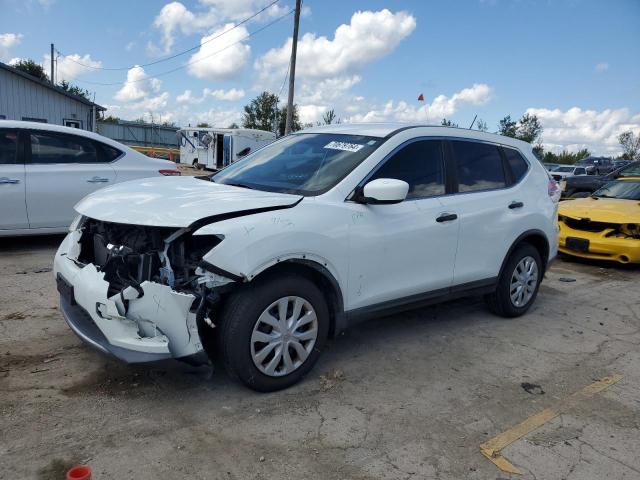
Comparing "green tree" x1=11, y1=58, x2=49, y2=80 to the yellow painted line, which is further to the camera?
"green tree" x1=11, y1=58, x2=49, y2=80

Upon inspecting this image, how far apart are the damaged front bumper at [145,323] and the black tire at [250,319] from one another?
0.54 ft

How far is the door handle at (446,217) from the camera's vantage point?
409 cm

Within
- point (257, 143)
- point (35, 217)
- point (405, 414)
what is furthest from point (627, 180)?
point (257, 143)

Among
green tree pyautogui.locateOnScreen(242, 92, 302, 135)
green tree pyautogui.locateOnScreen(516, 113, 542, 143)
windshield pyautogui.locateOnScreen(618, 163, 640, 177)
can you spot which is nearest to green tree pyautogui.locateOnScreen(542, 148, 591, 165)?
green tree pyautogui.locateOnScreen(516, 113, 542, 143)

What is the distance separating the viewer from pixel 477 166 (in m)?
4.65

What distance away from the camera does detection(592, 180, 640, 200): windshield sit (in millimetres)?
8828

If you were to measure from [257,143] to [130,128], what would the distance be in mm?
15909

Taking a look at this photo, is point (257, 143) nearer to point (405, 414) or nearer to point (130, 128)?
point (130, 128)

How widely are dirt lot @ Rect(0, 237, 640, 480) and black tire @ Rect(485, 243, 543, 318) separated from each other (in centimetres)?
37

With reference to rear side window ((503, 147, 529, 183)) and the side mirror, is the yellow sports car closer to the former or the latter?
rear side window ((503, 147, 529, 183))

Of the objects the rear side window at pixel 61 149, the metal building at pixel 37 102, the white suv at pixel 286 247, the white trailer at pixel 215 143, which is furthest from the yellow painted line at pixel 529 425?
the white trailer at pixel 215 143

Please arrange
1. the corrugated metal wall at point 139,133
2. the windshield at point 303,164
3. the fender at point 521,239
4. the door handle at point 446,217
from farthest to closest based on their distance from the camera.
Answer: the corrugated metal wall at point 139,133 → the fender at point 521,239 → the door handle at point 446,217 → the windshield at point 303,164

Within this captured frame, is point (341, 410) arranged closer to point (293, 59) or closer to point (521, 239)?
point (521, 239)

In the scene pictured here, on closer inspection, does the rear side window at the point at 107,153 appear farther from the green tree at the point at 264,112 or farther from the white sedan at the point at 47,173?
the green tree at the point at 264,112
